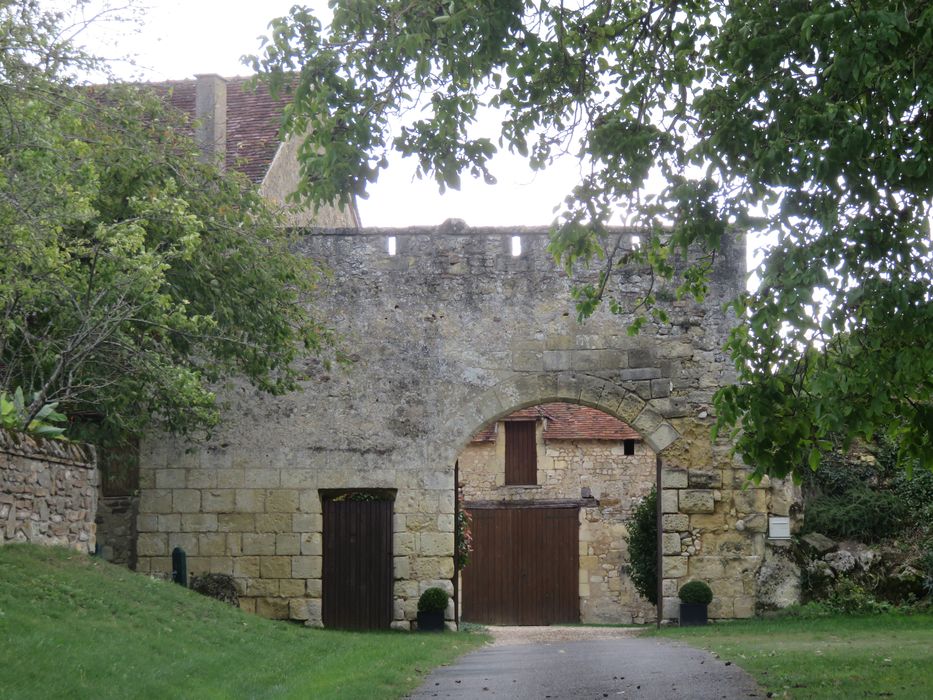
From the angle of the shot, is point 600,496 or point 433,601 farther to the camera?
point 600,496

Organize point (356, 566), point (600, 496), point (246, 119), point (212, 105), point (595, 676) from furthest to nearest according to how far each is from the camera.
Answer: point (600, 496), point (246, 119), point (212, 105), point (356, 566), point (595, 676)

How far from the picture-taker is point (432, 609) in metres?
14.4

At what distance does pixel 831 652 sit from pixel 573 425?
50.1 ft

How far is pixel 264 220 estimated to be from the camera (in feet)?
44.3

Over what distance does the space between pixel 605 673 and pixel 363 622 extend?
8.17 m

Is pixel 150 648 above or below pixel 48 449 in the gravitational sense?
below

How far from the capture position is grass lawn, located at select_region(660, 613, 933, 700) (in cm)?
733

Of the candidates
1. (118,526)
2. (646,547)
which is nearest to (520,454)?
(646,547)

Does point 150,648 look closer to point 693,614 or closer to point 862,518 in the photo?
point 693,614

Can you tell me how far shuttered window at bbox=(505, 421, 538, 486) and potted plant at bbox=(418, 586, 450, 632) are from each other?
10.4 meters

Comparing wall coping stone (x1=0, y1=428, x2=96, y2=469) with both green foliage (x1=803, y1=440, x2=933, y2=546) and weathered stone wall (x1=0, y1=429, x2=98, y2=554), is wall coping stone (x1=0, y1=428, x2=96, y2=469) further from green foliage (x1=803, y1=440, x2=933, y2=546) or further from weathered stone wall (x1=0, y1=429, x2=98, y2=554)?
green foliage (x1=803, y1=440, x2=933, y2=546)

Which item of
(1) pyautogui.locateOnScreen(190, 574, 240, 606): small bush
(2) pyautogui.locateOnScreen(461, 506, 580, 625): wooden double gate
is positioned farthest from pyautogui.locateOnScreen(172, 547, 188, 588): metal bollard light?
(2) pyautogui.locateOnScreen(461, 506, 580, 625): wooden double gate

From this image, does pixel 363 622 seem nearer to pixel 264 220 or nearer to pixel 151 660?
pixel 264 220

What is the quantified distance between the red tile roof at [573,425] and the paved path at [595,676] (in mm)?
12414
